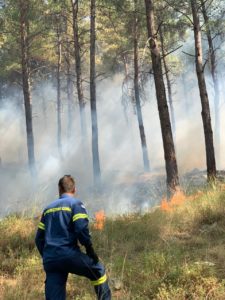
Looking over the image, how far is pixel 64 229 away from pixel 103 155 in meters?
27.6

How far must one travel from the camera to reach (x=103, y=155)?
32406mm

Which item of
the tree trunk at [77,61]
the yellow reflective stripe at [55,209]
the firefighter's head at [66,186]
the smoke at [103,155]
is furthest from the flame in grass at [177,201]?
the tree trunk at [77,61]

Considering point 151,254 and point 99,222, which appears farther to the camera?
point 99,222

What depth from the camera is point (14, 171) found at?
30.9 metres

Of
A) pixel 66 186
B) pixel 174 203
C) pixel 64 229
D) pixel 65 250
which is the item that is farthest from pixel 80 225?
pixel 174 203

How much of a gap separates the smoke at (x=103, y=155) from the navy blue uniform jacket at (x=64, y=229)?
5235 millimetres

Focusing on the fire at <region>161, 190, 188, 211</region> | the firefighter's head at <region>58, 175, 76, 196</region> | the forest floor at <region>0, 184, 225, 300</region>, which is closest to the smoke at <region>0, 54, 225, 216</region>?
the fire at <region>161, 190, 188, 211</region>

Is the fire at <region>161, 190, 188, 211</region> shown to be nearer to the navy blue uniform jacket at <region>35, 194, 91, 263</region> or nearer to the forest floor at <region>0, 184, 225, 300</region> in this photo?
the forest floor at <region>0, 184, 225, 300</region>

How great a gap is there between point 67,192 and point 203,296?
85.5 inches

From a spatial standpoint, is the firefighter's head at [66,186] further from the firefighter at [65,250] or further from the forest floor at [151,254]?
the forest floor at [151,254]

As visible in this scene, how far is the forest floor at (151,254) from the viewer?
5504mm

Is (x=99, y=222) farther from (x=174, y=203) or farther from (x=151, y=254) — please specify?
(x=151, y=254)

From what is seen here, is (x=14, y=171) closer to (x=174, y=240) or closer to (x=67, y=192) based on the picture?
(x=174, y=240)

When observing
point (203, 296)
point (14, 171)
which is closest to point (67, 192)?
point (203, 296)
